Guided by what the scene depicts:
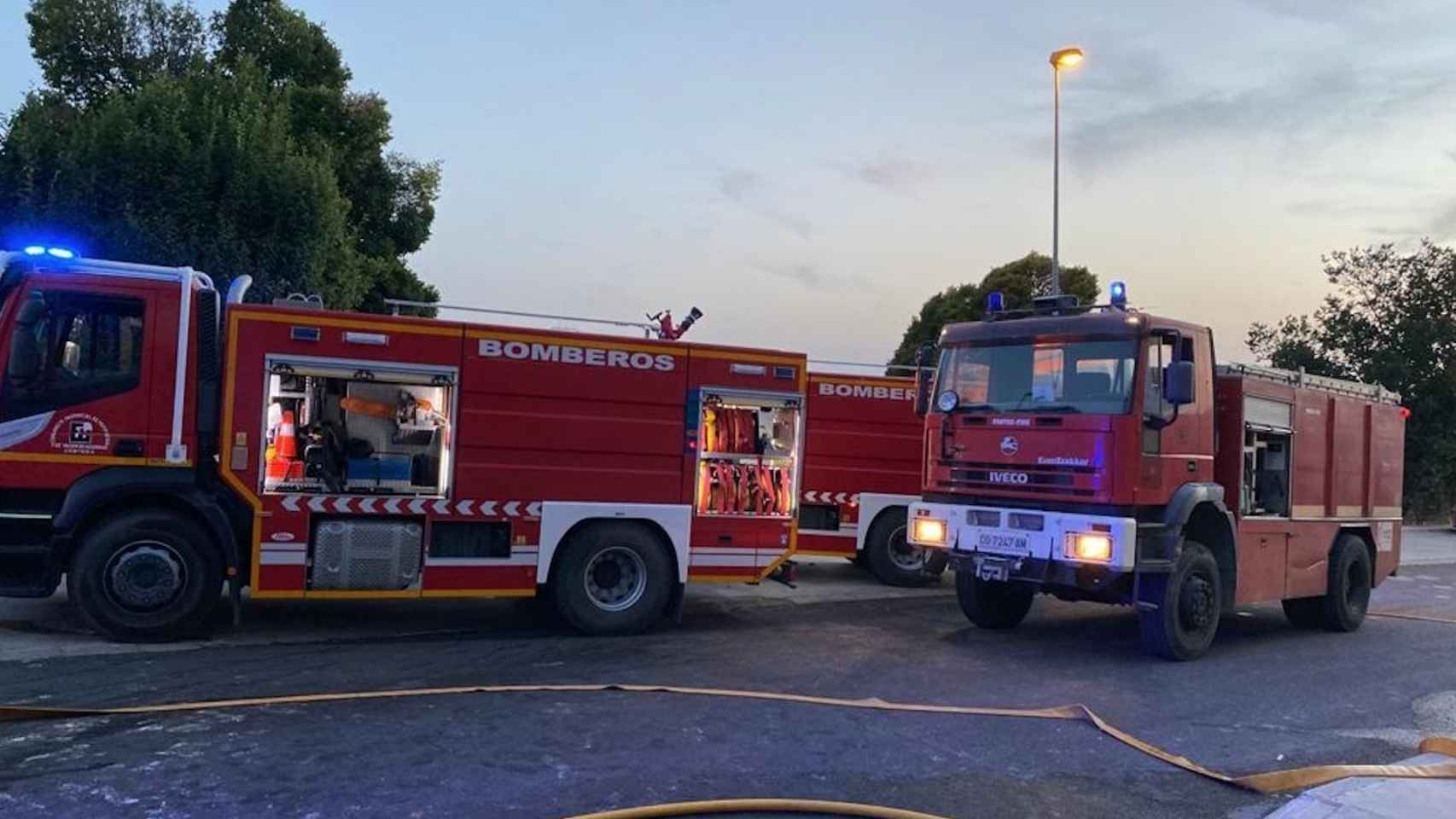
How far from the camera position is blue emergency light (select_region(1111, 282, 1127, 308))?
9.41m

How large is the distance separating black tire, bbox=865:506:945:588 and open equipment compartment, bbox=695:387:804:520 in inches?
141

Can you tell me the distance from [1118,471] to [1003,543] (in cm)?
117

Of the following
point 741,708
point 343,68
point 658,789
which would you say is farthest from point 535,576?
point 343,68

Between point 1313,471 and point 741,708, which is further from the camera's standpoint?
point 1313,471

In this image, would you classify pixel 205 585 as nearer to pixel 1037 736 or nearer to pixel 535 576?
pixel 535 576

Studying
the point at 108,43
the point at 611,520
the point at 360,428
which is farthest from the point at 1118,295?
the point at 108,43

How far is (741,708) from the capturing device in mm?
6922

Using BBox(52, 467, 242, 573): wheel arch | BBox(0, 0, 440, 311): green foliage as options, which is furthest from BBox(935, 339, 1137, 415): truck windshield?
BBox(0, 0, 440, 311): green foliage

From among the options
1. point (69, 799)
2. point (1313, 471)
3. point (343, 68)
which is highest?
point (343, 68)

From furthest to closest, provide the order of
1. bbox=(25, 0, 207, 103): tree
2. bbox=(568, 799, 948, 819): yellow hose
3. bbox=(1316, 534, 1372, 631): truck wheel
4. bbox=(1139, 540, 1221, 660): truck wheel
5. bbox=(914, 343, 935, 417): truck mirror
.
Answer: bbox=(25, 0, 207, 103): tree
bbox=(1316, 534, 1372, 631): truck wheel
bbox=(914, 343, 935, 417): truck mirror
bbox=(1139, 540, 1221, 660): truck wheel
bbox=(568, 799, 948, 819): yellow hose

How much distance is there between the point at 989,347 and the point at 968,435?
32.4 inches

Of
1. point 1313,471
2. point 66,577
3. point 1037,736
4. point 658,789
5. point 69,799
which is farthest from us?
point 1313,471

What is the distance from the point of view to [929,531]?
9805 millimetres

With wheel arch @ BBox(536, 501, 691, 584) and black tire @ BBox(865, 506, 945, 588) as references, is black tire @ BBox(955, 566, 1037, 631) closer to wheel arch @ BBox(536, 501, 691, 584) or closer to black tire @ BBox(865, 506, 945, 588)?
wheel arch @ BBox(536, 501, 691, 584)
